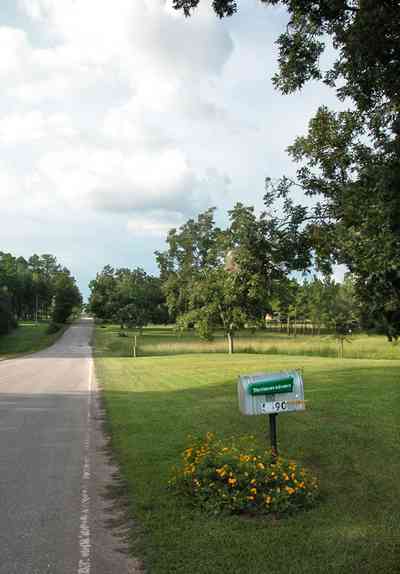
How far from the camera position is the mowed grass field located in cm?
520

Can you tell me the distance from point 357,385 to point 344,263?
5967 mm

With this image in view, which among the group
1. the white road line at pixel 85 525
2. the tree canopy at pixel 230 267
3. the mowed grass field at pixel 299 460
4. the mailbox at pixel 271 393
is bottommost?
the white road line at pixel 85 525

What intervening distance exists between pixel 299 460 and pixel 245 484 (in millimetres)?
2556

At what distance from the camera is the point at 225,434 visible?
37.0ft

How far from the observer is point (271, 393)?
23.4ft

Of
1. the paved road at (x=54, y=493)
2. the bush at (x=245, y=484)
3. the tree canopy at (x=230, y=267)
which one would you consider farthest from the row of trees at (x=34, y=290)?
the bush at (x=245, y=484)

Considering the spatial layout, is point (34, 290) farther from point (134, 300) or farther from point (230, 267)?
point (230, 267)

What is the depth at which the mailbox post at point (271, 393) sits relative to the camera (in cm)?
707

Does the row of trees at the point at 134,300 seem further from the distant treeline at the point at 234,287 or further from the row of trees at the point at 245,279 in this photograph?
the row of trees at the point at 245,279

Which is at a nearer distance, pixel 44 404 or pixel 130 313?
pixel 44 404

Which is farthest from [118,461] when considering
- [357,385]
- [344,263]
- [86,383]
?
[86,383]

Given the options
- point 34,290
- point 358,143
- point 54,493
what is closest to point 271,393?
point 54,493

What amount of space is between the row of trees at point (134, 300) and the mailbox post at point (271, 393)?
81493mm

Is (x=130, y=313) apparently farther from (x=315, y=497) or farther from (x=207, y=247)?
(x=315, y=497)
